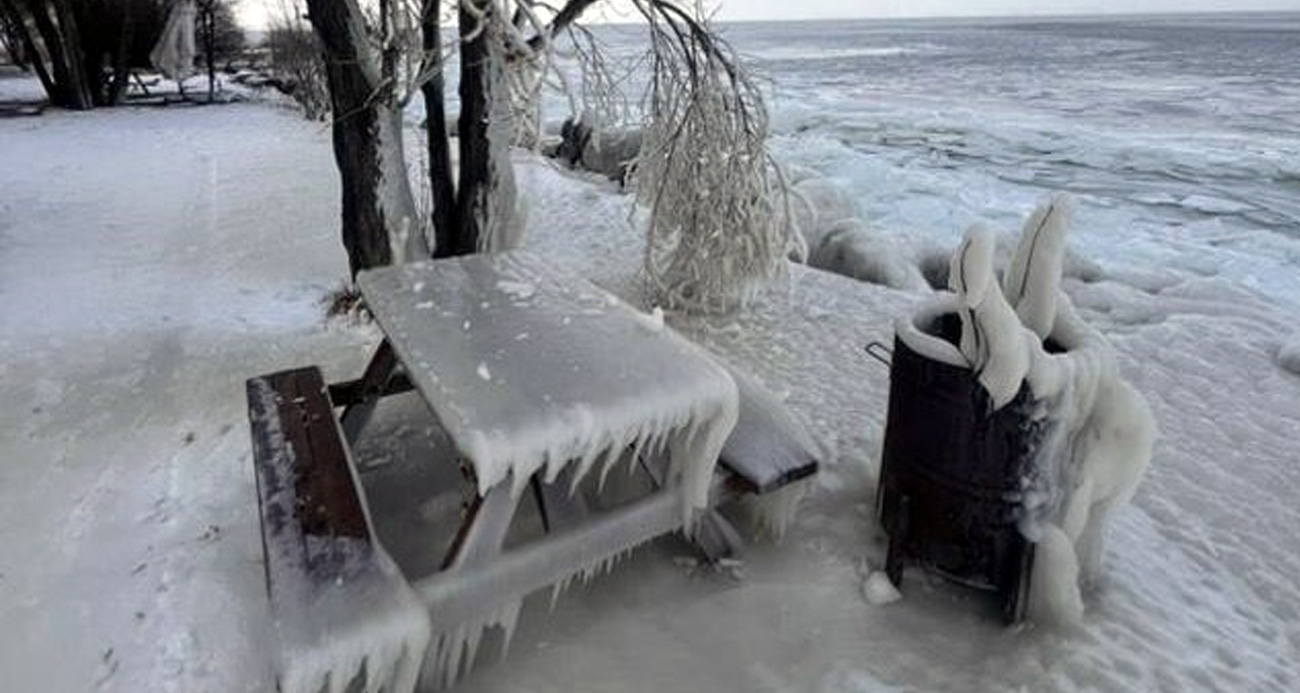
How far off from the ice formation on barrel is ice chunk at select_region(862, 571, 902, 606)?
Result: 0.38 metres

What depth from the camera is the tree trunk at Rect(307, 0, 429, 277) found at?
410cm

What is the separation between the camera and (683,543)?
107 inches

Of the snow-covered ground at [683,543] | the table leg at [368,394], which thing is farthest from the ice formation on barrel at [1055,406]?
the table leg at [368,394]


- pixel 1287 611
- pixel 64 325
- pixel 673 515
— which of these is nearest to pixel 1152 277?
pixel 1287 611

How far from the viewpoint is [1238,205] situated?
30.0ft

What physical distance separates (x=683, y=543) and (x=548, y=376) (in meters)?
0.86

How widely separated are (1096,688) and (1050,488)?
515 mm

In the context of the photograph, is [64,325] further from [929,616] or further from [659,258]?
[929,616]

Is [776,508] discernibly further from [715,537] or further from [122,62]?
[122,62]

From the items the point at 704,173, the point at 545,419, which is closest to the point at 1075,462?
the point at 545,419

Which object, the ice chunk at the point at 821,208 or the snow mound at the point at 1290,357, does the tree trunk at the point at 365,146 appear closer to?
the ice chunk at the point at 821,208

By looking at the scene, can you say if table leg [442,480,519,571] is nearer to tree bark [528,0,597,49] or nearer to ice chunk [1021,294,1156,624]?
ice chunk [1021,294,1156,624]

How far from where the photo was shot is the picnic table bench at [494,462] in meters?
1.76

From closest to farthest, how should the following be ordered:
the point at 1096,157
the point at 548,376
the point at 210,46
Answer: the point at 548,376 → the point at 1096,157 → the point at 210,46
